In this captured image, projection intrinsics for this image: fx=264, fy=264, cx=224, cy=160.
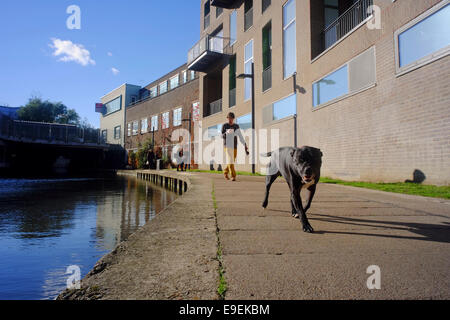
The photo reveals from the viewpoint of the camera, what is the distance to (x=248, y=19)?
1727 cm

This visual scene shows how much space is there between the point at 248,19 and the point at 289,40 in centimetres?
562

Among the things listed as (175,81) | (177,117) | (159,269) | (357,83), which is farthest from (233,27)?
(159,269)

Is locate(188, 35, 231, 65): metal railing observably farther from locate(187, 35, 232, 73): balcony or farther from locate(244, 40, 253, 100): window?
locate(244, 40, 253, 100): window

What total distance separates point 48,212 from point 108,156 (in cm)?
3497

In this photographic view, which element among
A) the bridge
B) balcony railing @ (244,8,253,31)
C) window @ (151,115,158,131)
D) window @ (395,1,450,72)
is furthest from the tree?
window @ (395,1,450,72)

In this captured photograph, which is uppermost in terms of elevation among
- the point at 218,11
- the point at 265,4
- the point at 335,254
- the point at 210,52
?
the point at 218,11

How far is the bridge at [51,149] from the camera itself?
26.0 meters

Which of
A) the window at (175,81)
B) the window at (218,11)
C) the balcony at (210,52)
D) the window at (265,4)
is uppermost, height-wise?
the window at (218,11)

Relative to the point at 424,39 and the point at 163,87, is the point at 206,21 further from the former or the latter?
the point at 424,39

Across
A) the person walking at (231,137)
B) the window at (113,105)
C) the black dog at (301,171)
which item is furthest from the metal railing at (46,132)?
the black dog at (301,171)

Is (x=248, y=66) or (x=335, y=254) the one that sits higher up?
(x=248, y=66)

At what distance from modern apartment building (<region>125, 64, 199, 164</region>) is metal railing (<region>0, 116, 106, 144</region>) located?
17.9 feet

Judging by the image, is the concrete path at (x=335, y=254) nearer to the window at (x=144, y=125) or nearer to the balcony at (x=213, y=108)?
the balcony at (x=213, y=108)

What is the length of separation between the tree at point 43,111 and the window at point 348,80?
52.4 meters
